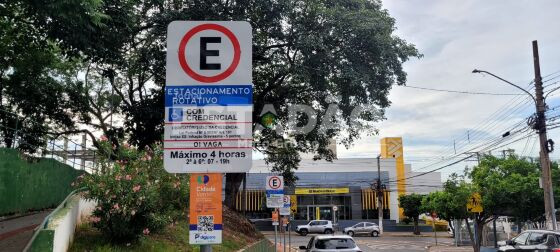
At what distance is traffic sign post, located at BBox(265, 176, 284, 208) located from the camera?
14.9m

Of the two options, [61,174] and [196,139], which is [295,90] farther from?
[196,139]

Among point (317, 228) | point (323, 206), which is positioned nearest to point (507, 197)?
point (317, 228)

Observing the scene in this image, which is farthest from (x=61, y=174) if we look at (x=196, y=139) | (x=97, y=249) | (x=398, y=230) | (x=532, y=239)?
(x=398, y=230)

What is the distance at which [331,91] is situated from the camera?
18047 mm

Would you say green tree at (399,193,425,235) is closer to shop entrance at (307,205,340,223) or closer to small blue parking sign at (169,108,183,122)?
shop entrance at (307,205,340,223)

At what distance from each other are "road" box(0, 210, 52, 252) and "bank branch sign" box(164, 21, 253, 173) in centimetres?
662

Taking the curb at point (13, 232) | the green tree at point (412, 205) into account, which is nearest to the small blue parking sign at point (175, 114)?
the curb at point (13, 232)

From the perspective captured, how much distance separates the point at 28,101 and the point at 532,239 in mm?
20821

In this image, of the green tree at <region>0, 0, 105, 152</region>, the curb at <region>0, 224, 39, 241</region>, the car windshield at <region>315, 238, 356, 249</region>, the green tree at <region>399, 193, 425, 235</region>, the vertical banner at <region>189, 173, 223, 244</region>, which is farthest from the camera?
the green tree at <region>399, 193, 425, 235</region>

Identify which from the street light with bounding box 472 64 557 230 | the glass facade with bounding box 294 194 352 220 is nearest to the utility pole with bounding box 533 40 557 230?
the street light with bounding box 472 64 557 230

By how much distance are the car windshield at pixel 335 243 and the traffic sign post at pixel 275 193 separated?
1667mm

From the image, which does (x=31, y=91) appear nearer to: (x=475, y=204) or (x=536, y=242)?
(x=475, y=204)

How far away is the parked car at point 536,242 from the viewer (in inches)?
578

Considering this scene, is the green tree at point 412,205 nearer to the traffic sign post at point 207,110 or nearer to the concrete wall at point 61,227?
the concrete wall at point 61,227
